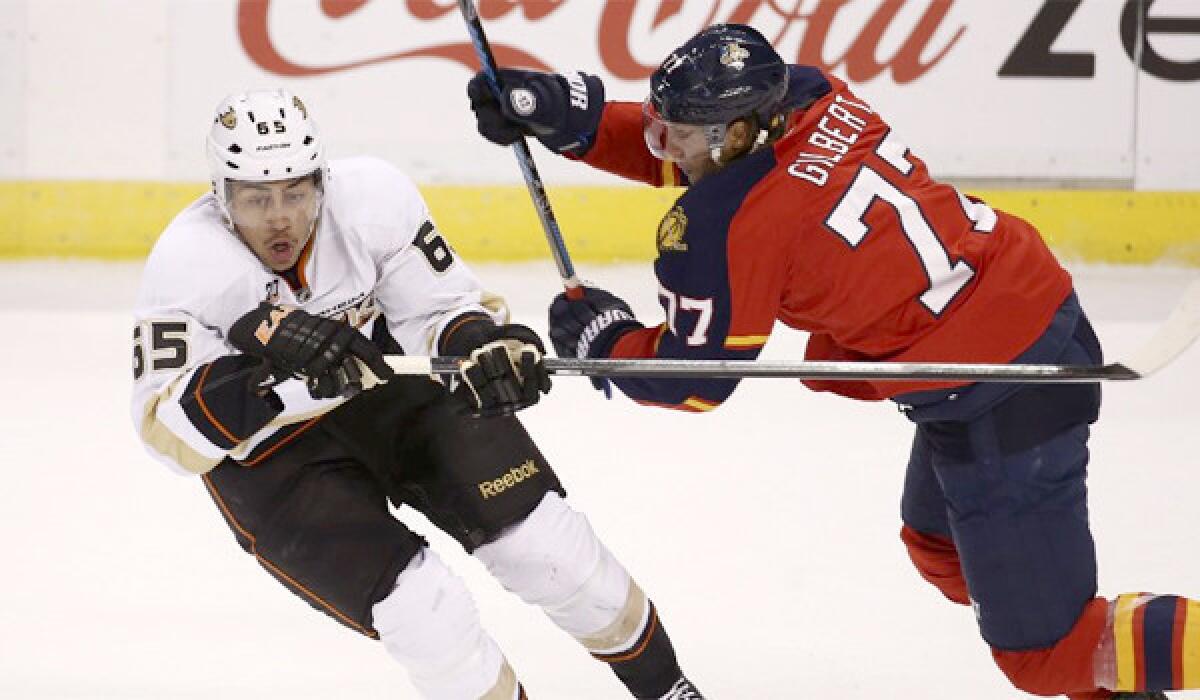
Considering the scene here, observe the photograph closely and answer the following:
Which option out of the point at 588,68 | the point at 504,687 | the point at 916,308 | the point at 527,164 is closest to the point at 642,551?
the point at 527,164

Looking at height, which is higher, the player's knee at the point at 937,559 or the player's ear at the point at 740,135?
the player's ear at the point at 740,135

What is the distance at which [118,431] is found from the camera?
15.2ft

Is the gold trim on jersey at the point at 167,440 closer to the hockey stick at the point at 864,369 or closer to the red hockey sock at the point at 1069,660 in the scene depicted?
the hockey stick at the point at 864,369

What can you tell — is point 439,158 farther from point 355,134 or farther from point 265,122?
point 265,122

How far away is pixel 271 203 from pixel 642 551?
148cm

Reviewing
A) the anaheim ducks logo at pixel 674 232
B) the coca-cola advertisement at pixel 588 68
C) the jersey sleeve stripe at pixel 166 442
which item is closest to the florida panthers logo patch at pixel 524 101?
the anaheim ducks logo at pixel 674 232

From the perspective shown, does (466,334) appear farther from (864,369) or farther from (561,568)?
(864,369)

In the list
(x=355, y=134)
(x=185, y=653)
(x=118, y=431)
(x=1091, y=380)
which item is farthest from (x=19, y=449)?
(x=1091, y=380)

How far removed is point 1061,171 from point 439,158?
217 cm

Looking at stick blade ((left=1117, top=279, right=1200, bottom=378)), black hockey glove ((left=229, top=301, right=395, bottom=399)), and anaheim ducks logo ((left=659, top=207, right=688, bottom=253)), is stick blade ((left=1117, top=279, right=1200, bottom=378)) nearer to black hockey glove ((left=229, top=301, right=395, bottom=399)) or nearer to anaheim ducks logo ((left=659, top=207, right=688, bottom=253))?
anaheim ducks logo ((left=659, top=207, right=688, bottom=253))

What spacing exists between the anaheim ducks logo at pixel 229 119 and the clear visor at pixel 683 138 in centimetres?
66

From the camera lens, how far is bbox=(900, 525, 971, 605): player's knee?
10.3ft

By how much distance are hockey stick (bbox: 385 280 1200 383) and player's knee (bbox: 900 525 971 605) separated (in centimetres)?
50

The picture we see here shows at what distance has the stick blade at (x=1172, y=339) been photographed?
285 centimetres
